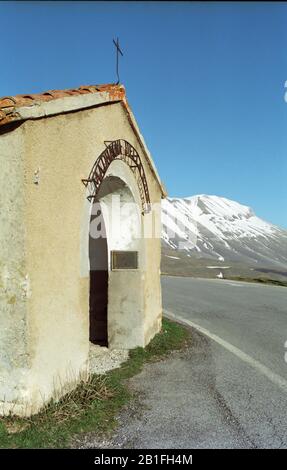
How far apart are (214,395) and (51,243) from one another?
2819 millimetres

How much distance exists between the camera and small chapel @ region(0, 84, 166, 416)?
4160 mm

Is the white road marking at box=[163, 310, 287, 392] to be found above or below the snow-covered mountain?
below

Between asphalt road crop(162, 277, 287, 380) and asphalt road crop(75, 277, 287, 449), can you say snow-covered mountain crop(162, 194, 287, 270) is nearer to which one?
asphalt road crop(162, 277, 287, 380)

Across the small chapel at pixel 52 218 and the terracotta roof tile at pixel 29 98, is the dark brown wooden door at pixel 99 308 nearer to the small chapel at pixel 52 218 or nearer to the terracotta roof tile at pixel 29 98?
the small chapel at pixel 52 218

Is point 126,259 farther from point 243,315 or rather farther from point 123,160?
point 243,315

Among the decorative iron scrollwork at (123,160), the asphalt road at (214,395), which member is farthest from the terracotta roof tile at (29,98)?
the asphalt road at (214,395)

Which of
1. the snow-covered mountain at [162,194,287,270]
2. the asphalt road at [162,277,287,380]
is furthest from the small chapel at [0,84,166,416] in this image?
the snow-covered mountain at [162,194,287,270]

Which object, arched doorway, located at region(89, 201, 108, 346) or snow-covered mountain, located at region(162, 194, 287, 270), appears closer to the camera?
arched doorway, located at region(89, 201, 108, 346)

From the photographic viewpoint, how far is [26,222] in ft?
13.7

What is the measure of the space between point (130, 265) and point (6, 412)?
3.79 metres

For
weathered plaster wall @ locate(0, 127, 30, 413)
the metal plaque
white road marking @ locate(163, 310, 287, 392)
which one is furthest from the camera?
the metal plaque

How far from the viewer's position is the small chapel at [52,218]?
4160 mm

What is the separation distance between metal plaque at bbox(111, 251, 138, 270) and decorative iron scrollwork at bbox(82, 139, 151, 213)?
Result: 3.05 ft

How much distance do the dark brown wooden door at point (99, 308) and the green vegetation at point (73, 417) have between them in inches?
81.0
